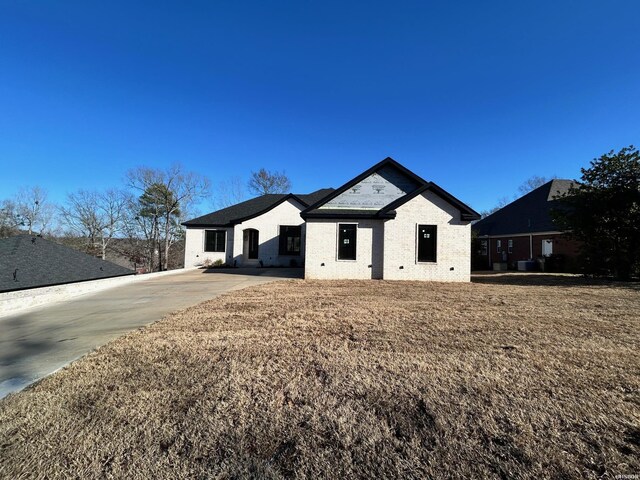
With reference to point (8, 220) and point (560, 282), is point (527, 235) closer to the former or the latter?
point (560, 282)

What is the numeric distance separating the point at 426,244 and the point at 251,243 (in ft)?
41.2

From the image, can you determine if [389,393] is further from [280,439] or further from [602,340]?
[602,340]

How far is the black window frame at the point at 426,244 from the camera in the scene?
13.2 meters

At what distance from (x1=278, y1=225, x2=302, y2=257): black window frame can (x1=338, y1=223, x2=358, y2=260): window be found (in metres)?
6.82

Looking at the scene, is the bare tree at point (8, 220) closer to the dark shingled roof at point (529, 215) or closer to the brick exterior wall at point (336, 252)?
the brick exterior wall at point (336, 252)

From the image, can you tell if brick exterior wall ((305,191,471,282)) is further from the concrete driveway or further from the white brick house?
the white brick house

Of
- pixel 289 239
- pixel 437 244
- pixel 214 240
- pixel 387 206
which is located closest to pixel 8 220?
pixel 214 240

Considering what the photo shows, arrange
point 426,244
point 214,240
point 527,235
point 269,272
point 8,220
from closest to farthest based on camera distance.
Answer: point 426,244 < point 269,272 < point 214,240 < point 527,235 < point 8,220

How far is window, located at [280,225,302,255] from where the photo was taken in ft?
65.4

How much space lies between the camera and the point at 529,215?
23.5 m

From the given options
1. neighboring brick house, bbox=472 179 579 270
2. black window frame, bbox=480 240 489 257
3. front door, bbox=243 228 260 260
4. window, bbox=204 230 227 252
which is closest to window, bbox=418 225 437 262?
front door, bbox=243 228 260 260

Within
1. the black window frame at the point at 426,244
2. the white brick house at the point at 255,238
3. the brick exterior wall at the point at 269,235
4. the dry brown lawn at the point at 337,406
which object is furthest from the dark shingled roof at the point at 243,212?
the dry brown lawn at the point at 337,406

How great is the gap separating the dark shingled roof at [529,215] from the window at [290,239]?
1781cm

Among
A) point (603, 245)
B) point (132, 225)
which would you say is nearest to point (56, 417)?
point (603, 245)
